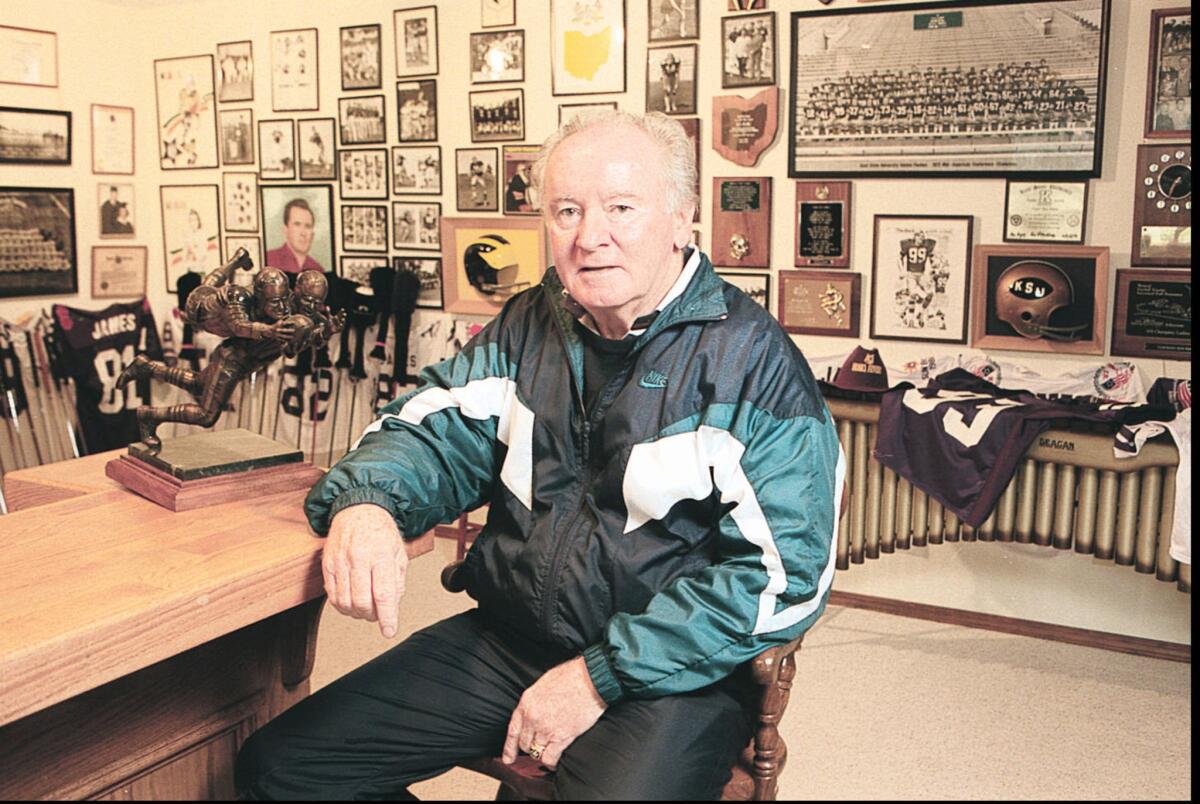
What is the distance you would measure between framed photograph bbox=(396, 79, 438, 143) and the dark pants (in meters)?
3.22

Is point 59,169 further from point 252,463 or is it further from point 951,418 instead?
point 951,418

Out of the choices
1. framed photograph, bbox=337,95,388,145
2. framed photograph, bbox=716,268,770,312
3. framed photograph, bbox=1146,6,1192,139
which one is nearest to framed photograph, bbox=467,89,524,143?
framed photograph, bbox=337,95,388,145

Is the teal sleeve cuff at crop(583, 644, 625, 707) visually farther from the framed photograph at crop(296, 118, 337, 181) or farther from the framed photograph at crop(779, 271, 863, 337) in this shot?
the framed photograph at crop(296, 118, 337, 181)

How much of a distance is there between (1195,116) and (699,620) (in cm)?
268

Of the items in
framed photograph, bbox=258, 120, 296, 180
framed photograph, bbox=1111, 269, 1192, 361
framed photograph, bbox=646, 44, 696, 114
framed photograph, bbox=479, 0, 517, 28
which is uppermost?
framed photograph, bbox=479, 0, 517, 28

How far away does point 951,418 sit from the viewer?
3.51m

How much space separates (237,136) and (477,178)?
1.36m

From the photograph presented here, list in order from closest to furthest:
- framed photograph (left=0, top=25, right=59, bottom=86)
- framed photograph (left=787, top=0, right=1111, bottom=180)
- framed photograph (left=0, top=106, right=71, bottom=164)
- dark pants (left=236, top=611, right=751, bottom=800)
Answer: dark pants (left=236, top=611, right=751, bottom=800)
framed photograph (left=787, top=0, right=1111, bottom=180)
framed photograph (left=0, top=25, right=59, bottom=86)
framed photograph (left=0, top=106, right=71, bottom=164)

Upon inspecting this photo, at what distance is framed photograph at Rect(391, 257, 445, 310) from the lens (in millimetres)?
4875

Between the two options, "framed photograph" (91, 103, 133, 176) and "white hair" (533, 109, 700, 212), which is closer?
"white hair" (533, 109, 700, 212)

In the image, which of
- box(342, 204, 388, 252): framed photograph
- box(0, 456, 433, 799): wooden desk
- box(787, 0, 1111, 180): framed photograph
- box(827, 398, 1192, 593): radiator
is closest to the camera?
box(0, 456, 433, 799): wooden desk

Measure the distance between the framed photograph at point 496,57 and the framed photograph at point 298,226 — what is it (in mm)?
943

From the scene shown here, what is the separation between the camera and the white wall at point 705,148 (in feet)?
11.9

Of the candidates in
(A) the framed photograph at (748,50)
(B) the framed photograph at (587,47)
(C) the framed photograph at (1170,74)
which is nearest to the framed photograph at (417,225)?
(B) the framed photograph at (587,47)
